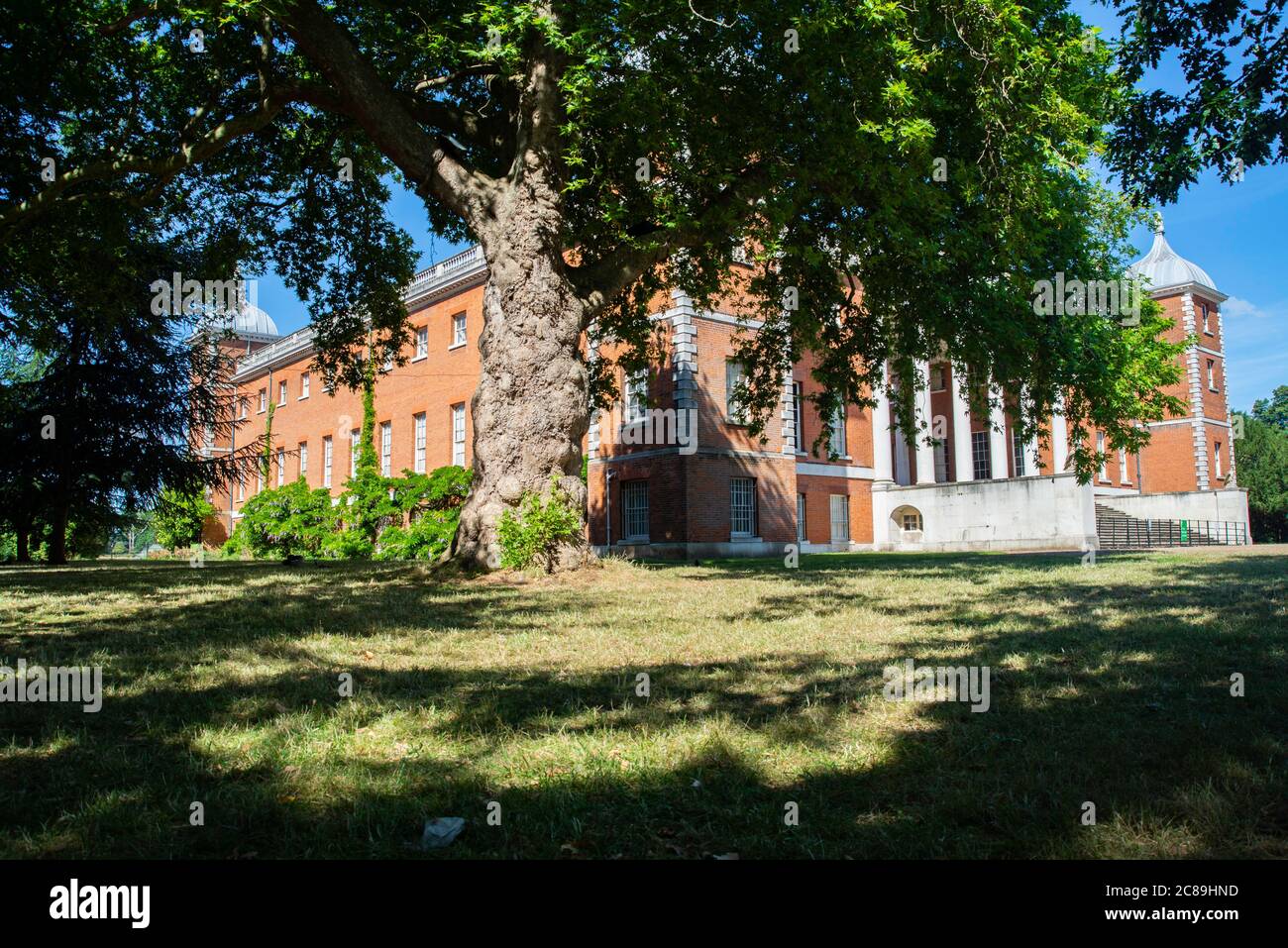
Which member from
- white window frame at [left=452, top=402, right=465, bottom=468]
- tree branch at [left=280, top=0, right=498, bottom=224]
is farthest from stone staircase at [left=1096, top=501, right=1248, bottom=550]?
tree branch at [left=280, top=0, right=498, bottom=224]

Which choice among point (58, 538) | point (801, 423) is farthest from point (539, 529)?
point (801, 423)

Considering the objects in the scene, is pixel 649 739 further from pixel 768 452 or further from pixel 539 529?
pixel 768 452

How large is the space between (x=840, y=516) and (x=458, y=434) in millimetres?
18065

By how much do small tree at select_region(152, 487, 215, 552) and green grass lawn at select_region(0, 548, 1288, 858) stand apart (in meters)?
22.3

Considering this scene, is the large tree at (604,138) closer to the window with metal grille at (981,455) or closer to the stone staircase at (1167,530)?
the stone staircase at (1167,530)

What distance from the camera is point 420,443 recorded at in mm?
41312

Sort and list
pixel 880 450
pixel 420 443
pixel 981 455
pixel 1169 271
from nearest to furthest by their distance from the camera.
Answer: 1. pixel 880 450
2. pixel 420 443
3. pixel 981 455
4. pixel 1169 271

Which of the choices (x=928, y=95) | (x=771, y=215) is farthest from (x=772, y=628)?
(x=928, y=95)

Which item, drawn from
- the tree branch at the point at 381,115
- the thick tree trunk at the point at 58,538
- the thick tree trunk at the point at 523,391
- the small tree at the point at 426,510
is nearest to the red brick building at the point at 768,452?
the small tree at the point at 426,510

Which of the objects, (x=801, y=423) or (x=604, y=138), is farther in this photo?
(x=801, y=423)

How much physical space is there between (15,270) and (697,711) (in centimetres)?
1720

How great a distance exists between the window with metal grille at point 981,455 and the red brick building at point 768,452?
0.07 metres

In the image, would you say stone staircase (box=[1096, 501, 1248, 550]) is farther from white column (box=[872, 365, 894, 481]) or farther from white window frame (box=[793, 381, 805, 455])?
white window frame (box=[793, 381, 805, 455])
